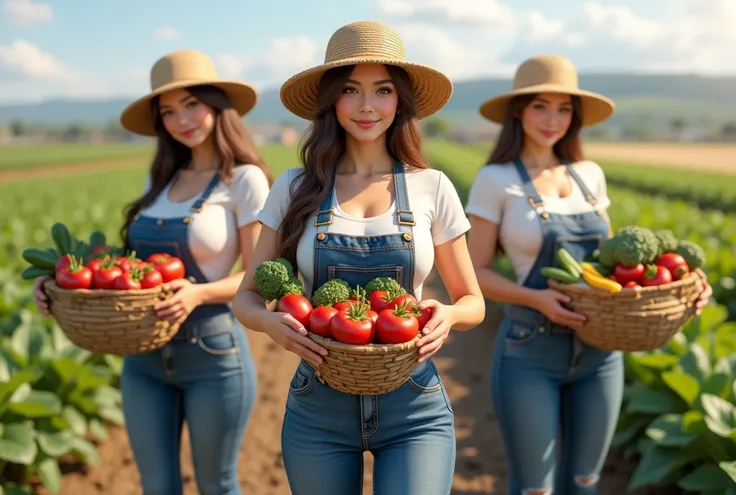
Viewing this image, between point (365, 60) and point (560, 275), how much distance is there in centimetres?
124

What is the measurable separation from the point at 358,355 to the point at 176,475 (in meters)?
1.55

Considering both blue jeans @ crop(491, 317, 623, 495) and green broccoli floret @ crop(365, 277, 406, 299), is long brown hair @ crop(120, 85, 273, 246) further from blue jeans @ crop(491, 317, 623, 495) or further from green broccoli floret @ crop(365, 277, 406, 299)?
blue jeans @ crop(491, 317, 623, 495)

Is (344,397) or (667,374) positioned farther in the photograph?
(667,374)

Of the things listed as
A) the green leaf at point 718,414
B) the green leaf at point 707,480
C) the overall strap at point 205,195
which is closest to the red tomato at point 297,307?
the overall strap at point 205,195

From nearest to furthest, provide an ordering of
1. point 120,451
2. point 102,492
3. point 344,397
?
point 344,397 < point 102,492 < point 120,451

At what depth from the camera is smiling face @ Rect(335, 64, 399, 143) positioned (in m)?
2.35

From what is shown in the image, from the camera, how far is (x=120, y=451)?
490 cm

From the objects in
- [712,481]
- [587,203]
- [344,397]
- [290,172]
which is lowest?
[712,481]

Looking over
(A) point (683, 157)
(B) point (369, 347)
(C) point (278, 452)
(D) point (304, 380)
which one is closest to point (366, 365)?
(B) point (369, 347)

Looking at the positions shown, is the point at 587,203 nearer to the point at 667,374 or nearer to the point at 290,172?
the point at 667,374

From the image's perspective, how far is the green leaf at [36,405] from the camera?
3.93 m

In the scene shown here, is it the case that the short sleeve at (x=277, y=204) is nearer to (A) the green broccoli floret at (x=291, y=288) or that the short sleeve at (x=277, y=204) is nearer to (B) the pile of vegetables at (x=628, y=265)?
(A) the green broccoli floret at (x=291, y=288)

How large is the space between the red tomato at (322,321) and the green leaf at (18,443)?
2529 millimetres


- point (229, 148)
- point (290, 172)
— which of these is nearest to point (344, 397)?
point (290, 172)
